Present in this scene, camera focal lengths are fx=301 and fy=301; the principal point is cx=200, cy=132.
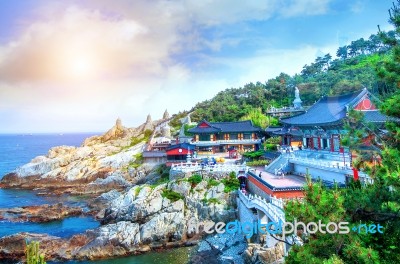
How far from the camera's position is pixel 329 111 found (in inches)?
1218

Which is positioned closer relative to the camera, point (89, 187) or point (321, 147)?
point (321, 147)

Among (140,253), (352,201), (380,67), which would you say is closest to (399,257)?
(352,201)

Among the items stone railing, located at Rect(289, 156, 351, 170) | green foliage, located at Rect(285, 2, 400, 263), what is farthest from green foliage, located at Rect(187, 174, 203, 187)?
green foliage, located at Rect(285, 2, 400, 263)

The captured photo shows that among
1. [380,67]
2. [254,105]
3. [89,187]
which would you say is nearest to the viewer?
[380,67]

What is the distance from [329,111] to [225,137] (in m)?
27.1

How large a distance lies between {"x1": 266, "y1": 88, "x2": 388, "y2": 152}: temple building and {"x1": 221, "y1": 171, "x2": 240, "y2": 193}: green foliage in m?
9.07

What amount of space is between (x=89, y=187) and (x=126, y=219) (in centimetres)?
2336

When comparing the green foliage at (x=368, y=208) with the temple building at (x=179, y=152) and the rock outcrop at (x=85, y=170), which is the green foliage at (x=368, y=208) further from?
the rock outcrop at (x=85, y=170)

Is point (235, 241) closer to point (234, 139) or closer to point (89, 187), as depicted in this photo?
point (234, 139)

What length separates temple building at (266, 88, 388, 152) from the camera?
87.2 ft

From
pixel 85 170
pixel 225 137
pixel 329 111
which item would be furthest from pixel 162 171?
pixel 329 111

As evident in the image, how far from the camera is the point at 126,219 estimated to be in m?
32.9

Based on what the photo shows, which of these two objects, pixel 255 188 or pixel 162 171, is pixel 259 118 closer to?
pixel 162 171

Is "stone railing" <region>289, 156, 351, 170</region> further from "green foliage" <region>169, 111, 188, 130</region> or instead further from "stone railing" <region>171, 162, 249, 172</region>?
"green foliage" <region>169, 111, 188, 130</region>
